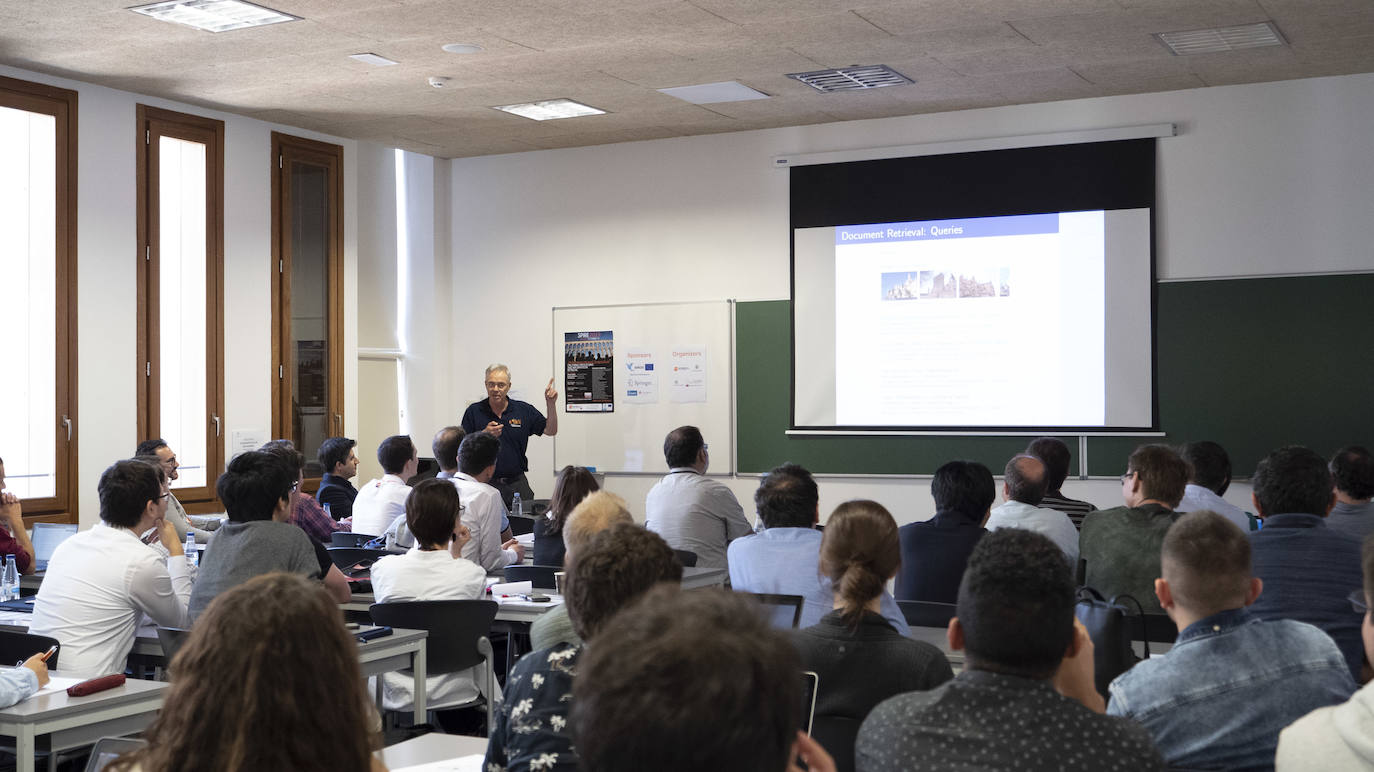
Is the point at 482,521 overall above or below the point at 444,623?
above

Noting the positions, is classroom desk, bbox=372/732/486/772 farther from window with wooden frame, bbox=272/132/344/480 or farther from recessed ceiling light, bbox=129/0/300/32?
window with wooden frame, bbox=272/132/344/480

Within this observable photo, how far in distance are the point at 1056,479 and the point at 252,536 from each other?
3.55 meters

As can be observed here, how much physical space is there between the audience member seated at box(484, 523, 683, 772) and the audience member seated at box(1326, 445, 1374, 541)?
3.37 meters

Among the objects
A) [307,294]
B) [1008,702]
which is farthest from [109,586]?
[307,294]

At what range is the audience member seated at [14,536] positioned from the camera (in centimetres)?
541

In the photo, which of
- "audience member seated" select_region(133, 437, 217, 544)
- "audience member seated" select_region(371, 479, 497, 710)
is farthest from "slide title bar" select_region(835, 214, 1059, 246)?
"audience member seated" select_region(371, 479, 497, 710)

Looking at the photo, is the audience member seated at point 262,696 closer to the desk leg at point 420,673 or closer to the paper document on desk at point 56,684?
the paper document on desk at point 56,684

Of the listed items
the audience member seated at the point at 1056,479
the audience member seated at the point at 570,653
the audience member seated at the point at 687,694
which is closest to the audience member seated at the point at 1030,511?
the audience member seated at the point at 1056,479

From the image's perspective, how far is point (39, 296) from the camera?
748 centimetres

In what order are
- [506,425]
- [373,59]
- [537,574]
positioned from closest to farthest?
[537,574] < [373,59] < [506,425]

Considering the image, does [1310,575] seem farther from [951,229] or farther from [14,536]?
[14,536]

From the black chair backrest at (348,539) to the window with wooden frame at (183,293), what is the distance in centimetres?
259

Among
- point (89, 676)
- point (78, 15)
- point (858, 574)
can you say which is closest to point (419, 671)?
point (89, 676)

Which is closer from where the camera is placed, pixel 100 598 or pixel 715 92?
pixel 100 598
